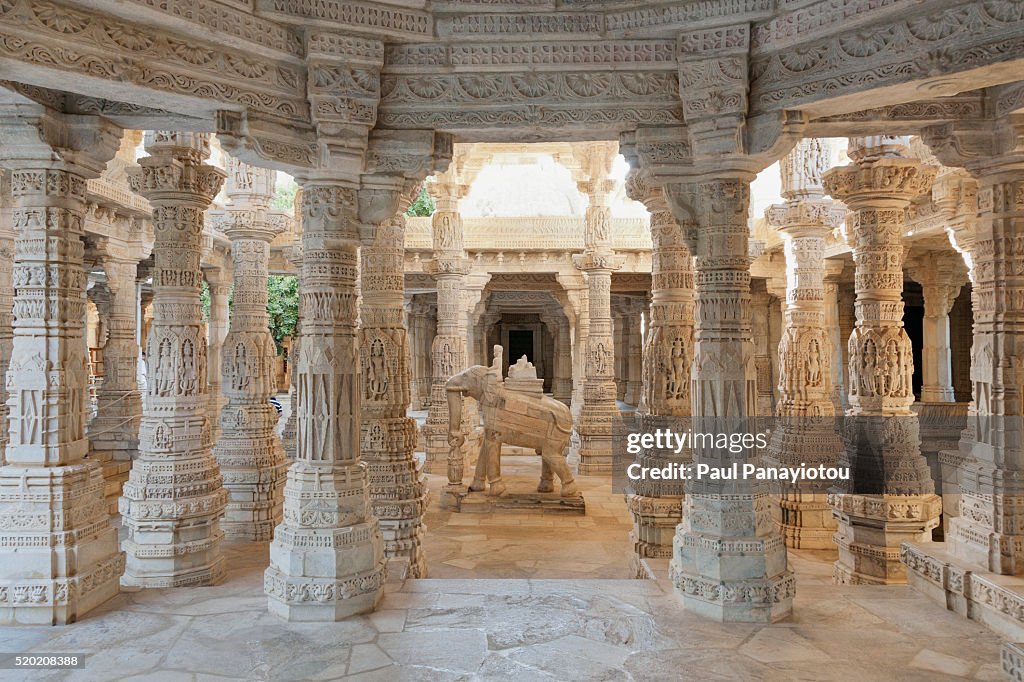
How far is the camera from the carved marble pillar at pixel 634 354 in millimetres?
22456

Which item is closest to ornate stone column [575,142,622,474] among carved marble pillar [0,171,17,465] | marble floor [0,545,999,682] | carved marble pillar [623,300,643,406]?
marble floor [0,545,999,682]

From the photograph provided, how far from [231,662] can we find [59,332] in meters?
2.39

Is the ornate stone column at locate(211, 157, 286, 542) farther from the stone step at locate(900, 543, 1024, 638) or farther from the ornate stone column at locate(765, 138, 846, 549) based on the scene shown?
the stone step at locate(900, 543, 1024, 638)

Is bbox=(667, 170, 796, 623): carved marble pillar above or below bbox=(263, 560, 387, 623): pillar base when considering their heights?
above

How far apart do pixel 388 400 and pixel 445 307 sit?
20.5 feet

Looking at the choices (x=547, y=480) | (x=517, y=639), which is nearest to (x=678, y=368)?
(x=517, y=639)

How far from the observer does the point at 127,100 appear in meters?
4.02

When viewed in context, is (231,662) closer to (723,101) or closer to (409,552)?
(409,552)

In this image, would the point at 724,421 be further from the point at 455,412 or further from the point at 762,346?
the point at 762,346

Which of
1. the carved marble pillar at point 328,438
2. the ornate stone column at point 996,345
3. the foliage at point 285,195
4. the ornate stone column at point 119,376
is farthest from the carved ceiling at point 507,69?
the foliage at point 285,195

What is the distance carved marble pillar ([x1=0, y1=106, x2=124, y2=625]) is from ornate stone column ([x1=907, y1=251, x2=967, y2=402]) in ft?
47.2

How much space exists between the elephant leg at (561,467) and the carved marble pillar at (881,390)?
4011 mm

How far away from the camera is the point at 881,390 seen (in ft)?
21.3

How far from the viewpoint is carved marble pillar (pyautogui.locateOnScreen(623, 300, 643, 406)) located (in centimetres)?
2246
